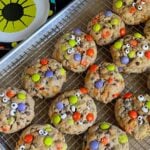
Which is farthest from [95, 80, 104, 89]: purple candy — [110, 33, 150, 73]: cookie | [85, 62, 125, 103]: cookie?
[110, 33, 150, 73]: cookie

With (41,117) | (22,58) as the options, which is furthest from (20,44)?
(41,117)

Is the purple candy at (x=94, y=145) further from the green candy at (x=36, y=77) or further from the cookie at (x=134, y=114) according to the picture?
the green candy at (x=36, y=77)

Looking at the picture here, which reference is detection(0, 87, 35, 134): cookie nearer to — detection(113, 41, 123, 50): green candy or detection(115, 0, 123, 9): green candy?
detection(113, 41, 123, 50): green candy

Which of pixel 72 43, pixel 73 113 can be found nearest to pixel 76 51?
pixel 72 43

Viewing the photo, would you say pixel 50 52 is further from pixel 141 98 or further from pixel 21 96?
pixel 141 98

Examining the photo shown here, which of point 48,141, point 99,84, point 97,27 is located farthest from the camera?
point 97,27

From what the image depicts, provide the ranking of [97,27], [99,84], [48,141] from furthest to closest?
[97,27]
[99,84]
[48,141]

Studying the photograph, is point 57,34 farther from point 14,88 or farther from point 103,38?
point 14,88
